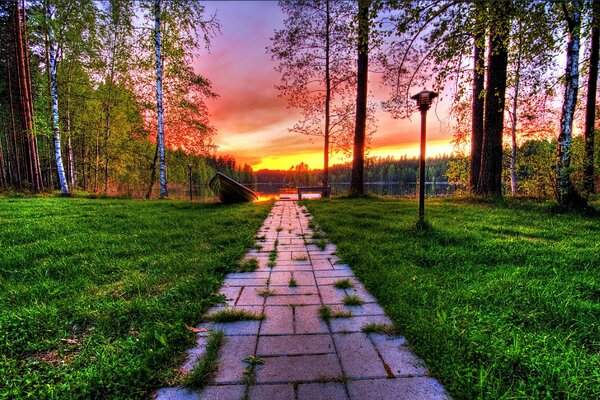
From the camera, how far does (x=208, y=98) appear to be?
13.4 m

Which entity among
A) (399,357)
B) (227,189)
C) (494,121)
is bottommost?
(399,357)

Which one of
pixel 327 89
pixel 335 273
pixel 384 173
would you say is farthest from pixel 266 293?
pixel 384 173

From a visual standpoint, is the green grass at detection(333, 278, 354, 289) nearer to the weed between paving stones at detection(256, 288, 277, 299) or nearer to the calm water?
the weed between paving stones at detection(256, 288, 277, 299)

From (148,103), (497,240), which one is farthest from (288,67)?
(497,240)

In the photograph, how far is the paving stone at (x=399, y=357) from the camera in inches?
55.7

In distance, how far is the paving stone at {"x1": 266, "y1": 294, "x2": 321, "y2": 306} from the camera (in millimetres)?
2221

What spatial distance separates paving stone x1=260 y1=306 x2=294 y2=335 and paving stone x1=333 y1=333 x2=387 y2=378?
351 mm

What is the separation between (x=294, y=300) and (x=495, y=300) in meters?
1.66

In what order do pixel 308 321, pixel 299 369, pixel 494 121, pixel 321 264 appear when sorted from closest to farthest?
pixel 299 369 → pixel 308 321 → pixel 321 264 → pixel 494 121

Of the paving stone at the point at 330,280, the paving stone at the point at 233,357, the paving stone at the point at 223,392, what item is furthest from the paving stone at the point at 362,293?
the paving stone at the point at 223,392

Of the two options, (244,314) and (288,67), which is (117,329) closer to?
(244,314)

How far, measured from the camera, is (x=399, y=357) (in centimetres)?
153

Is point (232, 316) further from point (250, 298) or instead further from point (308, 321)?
point (308, 321)

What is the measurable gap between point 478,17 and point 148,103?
45.7ft
